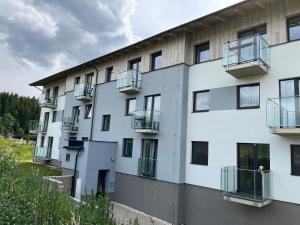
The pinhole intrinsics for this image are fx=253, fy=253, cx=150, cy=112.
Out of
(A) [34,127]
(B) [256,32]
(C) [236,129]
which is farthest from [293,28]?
(A) [34,127]

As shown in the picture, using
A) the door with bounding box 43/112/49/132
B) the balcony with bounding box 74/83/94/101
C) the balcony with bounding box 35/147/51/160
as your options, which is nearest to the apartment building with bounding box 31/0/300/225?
the balcony with bounding box 74/83/94/101

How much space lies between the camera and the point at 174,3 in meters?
10.1

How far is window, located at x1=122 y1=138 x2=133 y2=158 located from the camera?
49.4ft

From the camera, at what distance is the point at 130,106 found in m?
15.7

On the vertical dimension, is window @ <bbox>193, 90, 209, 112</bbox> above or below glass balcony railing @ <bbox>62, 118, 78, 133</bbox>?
above

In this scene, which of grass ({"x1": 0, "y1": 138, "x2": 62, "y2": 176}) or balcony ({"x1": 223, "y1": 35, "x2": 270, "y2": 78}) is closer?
grass ({"x1": 0, "y1": 138, "x2": 62, "y2": 176})

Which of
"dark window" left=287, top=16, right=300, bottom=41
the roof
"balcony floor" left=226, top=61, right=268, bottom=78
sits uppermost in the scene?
the roof

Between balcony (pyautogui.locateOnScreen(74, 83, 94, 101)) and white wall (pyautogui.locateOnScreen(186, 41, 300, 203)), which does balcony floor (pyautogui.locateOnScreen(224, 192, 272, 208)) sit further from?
balcony (pyautogui.locateOnScreen(74, 83, 94, 101))

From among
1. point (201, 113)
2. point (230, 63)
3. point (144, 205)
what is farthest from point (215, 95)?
point (144, 205)

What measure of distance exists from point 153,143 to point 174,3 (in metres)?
7.07

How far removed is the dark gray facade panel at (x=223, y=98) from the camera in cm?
1091

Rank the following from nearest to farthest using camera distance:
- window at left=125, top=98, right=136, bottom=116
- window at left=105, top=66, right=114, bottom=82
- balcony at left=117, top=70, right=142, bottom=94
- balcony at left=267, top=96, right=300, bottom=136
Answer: balcony at left=267, top=96, right=300, bottom=136
balcony at left=117, top=70, right=142, bottom=94
window at left=125, top=98, right=136, bottom=116
window at left=105, top=66, right=114, bottom=82

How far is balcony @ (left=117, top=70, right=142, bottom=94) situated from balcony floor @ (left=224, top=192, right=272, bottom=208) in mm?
7783

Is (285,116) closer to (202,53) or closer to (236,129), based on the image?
(236,129)
